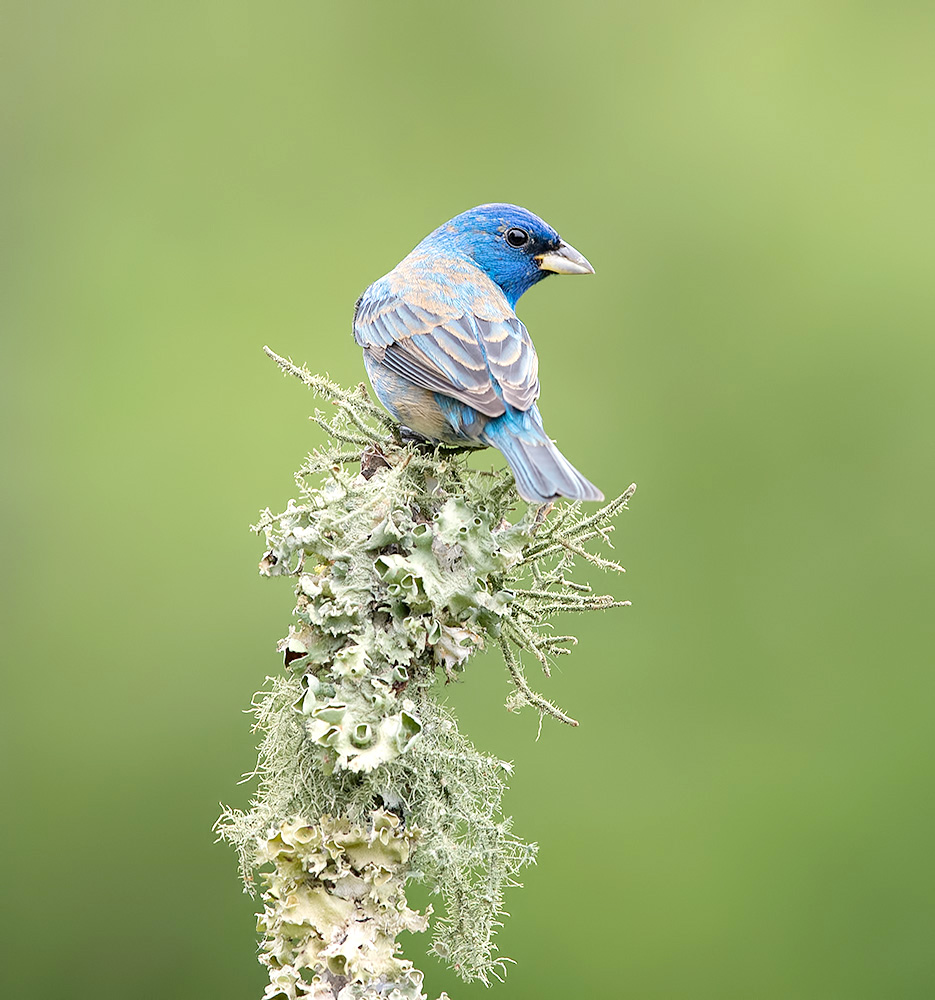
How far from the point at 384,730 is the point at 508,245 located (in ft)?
6.33

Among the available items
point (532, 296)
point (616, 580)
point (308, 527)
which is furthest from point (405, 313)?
point (532, 296)

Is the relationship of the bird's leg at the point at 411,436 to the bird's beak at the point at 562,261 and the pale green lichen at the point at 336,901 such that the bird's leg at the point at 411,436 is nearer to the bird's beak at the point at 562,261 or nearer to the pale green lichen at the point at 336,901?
the bird's beak at the point at 562,261

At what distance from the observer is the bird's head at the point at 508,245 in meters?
3.45

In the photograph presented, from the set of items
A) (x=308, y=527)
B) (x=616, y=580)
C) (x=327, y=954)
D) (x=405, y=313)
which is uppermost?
(x=616, y=580)

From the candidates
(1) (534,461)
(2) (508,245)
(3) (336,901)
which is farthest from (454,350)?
(3) (336,901)

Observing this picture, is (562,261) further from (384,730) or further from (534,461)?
(384,730)

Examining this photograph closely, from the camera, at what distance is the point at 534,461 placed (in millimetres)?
2496

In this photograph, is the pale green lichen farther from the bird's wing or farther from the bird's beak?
the bird's beak

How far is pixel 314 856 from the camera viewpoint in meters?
1.91

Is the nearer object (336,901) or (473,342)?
(336,901)

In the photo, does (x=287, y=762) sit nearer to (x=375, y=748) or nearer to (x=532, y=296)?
(x=375, y=748)

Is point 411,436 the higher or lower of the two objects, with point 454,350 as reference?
lower

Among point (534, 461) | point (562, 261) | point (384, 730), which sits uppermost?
point (562, 261)

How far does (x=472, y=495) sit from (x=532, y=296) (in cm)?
333
